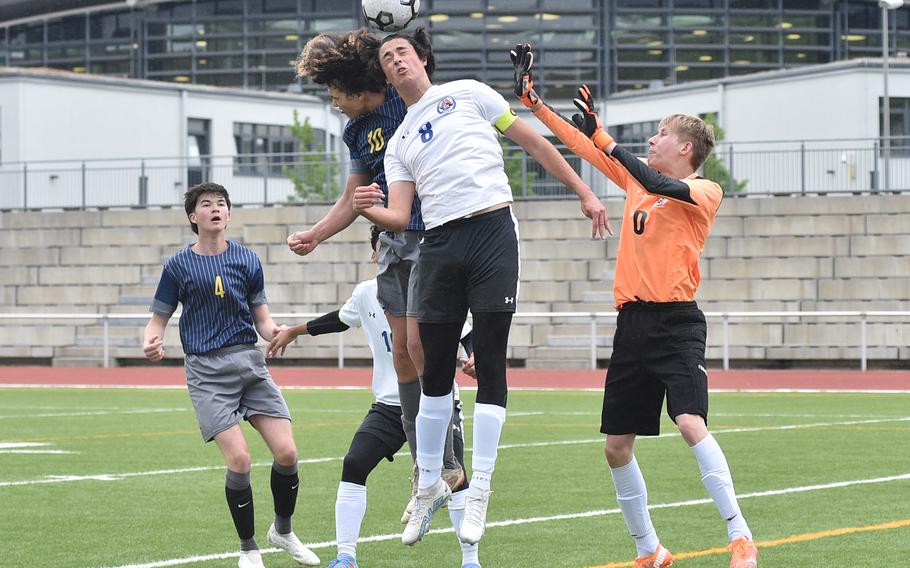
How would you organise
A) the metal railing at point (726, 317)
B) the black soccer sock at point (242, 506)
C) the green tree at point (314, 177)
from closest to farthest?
the black soccer sock at point (242, 506) → the metal railing at point (726, 317) → the green tree at point (314, 177)

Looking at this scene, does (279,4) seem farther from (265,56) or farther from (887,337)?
(887,337)

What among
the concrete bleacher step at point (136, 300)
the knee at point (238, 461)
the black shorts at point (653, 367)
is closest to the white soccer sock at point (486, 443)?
the black shorts at point (653, 367)

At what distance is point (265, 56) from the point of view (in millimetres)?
48312

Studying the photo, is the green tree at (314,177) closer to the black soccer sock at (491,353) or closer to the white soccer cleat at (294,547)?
the white soccer cleat at (294,547)

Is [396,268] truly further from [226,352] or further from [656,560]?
[656,560]

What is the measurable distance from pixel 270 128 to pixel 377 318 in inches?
1461

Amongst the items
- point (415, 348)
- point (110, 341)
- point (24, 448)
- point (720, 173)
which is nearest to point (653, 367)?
point (415, 348)

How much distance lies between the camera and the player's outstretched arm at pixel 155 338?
741 cm

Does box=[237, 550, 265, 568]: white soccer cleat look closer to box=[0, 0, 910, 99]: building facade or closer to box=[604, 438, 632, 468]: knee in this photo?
box=[604, 438, 632, 468]: knee

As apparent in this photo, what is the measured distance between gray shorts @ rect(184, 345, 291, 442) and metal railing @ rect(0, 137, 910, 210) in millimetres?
20095

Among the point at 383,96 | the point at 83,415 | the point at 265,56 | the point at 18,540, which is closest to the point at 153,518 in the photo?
the point at 18,540

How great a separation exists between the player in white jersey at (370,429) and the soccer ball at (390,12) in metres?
1.00

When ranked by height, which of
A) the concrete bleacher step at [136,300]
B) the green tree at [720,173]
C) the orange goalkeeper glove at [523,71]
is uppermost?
the green tree at [720,173]

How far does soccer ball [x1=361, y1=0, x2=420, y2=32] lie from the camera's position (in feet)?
23.6
